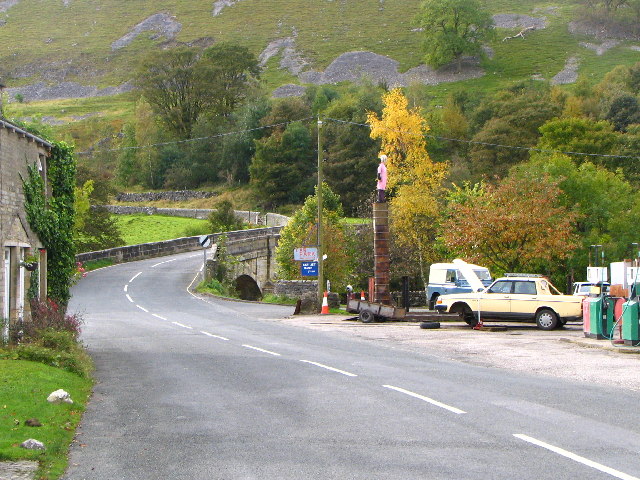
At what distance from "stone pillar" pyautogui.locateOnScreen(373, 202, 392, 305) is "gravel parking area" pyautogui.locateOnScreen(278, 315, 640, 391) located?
181 cm

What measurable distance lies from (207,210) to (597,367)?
224 feet

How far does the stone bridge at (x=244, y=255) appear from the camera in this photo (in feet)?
180

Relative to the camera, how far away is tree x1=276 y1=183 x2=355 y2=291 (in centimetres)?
5125

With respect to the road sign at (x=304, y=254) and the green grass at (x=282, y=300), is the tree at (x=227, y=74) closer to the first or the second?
the green grass at (x=282, y=300)

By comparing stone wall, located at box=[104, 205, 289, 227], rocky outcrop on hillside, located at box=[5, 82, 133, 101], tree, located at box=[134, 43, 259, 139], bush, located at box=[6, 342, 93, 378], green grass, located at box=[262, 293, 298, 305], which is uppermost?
rocky outcrop on hillside, located at box=[5, 82, 133, 101]

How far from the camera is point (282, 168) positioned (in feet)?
281

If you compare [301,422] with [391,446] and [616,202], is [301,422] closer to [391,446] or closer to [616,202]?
[391,446]

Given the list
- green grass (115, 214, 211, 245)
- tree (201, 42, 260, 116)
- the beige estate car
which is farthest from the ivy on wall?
tree (201, 42, 260, 116)

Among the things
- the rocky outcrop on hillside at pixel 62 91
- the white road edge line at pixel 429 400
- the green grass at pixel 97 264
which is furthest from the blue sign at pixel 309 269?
the rocky outcrop on hillside at pixel 62 91

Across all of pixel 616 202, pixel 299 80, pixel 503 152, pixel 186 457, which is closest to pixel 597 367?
pixel 186 457

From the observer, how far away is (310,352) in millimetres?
20875

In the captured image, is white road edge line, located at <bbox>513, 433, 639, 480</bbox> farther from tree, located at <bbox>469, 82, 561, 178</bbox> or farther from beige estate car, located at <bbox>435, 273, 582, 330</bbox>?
tree, located at <bbox>469, 82, 561, 178</bbox>

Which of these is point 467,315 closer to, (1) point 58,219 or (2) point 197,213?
(1) point 58,219

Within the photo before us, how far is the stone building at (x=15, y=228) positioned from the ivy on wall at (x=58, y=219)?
1.95 ft
